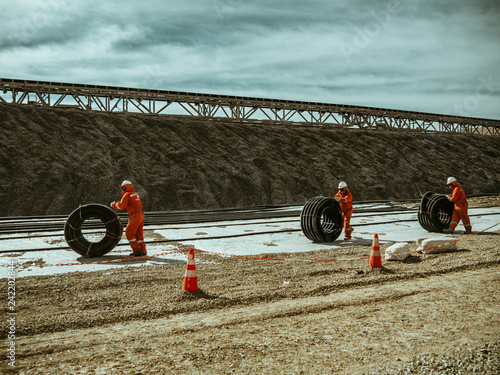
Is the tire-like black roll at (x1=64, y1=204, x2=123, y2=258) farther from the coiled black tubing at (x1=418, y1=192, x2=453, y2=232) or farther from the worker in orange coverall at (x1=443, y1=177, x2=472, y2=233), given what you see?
the worker in orange coverall at (x1=443, y1=177, x2=472, y2=233)

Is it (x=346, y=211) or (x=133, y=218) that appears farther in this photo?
(x=346, y=211)

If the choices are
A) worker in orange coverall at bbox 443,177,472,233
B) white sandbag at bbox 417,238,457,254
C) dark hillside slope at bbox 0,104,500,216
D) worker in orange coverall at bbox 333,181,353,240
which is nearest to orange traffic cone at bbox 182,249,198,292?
white sandbag at bbox 417,238,457,254

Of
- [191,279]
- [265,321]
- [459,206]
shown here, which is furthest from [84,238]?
[459,206]

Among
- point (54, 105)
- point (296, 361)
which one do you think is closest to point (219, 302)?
point (296, 361)

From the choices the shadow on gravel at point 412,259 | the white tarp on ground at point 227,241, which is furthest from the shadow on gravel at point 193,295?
the shadow on gravel at point 412,259

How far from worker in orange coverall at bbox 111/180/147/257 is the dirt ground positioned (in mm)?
1268

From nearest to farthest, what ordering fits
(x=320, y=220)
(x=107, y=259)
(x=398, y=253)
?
(x=398, y=253) < (x=107, y=259) < (x=320, y=220)

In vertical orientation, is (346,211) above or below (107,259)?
above

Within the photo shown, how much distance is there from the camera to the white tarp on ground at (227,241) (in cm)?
872

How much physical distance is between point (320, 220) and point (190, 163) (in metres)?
16.0

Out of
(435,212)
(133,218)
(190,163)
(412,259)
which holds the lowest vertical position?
(412,259)

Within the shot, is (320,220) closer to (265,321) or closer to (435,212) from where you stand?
(435,212)

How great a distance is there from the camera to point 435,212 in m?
13.0

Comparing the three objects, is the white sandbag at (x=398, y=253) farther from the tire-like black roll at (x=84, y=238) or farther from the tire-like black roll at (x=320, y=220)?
the tire-like black roll at (x=84, y=238)
